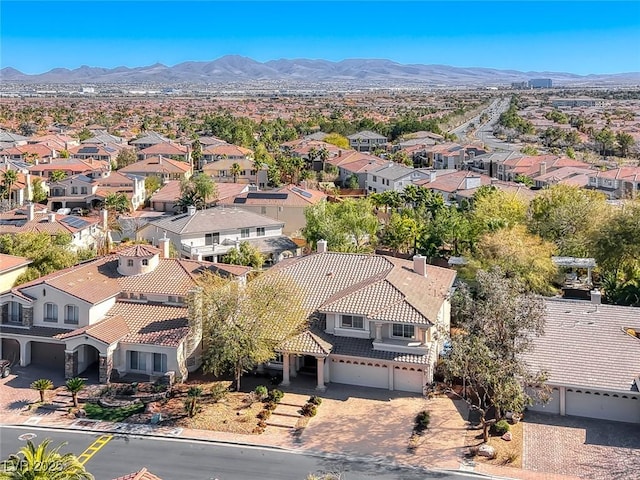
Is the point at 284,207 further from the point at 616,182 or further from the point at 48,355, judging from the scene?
the point at 616,182

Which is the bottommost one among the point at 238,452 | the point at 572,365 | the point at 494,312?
the point at 238,452

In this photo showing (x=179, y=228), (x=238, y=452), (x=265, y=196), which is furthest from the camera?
(x=265, y=196)

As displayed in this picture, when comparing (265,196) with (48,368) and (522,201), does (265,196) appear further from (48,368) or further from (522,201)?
(48,368)

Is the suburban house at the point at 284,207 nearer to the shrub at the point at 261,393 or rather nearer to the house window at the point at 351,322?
the house window at the point at 351,322

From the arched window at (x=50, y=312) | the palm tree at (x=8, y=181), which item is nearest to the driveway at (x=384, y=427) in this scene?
the arched window at (x=50, y=312)

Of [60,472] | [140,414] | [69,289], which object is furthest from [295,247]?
[60,472]

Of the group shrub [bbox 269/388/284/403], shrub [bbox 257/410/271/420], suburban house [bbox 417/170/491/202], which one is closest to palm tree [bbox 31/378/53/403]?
shrub [bbox 257/410/271/420]
